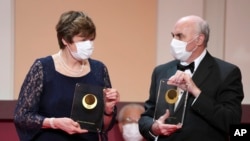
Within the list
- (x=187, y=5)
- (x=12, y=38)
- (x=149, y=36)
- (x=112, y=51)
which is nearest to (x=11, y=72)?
(x=12, y=38)

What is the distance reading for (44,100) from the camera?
2.40m

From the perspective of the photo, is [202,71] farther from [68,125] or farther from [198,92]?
[68,125]

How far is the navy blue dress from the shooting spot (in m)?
2.37

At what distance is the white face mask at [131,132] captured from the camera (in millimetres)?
3659

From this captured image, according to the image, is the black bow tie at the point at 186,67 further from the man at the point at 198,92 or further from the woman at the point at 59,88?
the woman at the point at 59,88

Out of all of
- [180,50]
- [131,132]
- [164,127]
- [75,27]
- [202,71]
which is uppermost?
[75,27]

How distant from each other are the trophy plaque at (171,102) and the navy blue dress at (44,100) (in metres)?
0.37

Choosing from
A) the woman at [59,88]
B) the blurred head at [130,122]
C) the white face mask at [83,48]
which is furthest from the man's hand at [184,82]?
the blurred head at [130,122]

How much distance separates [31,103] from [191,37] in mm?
846

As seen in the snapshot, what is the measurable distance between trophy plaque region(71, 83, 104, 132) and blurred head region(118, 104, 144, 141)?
126cm

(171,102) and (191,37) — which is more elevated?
(191,37)

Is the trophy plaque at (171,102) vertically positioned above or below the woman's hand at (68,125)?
above

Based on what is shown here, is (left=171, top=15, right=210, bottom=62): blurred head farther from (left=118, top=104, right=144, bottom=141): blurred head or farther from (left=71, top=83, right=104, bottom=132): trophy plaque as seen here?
(left=118, top=104, right=144, bottom=141): blurred head

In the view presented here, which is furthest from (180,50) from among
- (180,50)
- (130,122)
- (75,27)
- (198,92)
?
(130,122)
